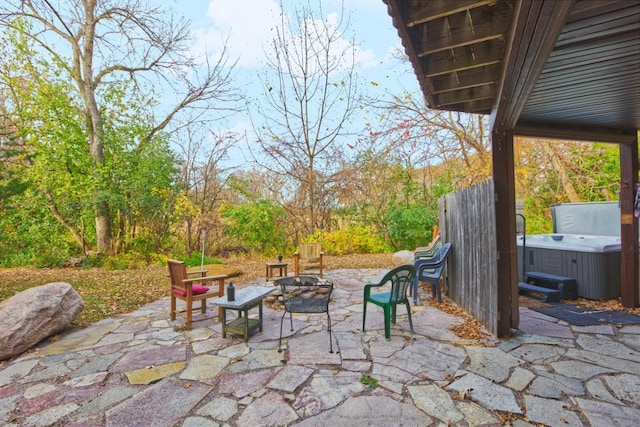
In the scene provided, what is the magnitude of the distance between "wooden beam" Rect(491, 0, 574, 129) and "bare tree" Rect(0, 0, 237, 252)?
8.17 metres

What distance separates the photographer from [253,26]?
848 centimetres

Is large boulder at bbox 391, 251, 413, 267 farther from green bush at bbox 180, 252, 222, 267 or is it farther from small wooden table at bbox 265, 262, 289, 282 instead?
green bush at bbox 180, 252, 222, 267

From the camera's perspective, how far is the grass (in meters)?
4.27

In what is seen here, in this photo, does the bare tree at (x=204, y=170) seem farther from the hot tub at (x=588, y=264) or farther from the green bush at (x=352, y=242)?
the hot tub at (x=588, y=264)

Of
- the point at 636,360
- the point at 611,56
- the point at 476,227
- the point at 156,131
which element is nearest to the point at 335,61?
the point at 156,131

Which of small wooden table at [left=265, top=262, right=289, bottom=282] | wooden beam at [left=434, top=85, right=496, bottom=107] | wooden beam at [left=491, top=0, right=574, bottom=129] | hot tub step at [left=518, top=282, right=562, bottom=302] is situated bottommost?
hot tub step at [left=518, top=282, right=562, bottom=302]

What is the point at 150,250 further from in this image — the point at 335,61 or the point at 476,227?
the point at 476,227

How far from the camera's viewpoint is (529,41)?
164 centimetres

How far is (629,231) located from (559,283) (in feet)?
3.30

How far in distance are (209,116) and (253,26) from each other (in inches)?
107

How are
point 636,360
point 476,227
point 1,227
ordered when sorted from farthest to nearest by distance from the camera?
point 1,227 < point 476,227 < point 636,360

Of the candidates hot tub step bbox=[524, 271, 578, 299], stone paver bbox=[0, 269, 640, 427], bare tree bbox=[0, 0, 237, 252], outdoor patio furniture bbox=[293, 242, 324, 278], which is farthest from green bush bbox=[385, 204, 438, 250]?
bare tree bbox=[0, 0, 237, 252]

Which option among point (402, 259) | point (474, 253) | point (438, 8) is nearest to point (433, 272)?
point (474, 253)

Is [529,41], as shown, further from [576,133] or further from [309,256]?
[309,256]
